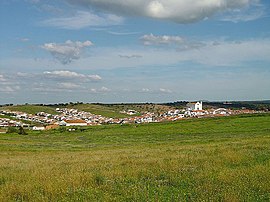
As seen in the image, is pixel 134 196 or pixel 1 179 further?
pixel 1 179

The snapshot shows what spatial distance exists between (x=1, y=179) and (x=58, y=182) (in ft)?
12.1

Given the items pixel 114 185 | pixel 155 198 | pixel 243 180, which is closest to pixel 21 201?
pixel 114 185

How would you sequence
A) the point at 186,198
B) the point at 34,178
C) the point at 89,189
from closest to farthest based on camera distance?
the point at 186,198 → the point at 89,189 → the point at 34,178

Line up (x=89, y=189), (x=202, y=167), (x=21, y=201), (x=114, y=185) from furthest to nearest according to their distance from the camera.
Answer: (x=202, y=167), (x=114, y=185), (x=89, y=189), (x=21, y=201)

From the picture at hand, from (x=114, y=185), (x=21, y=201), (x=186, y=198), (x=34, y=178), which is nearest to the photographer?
(x=186, y=198)

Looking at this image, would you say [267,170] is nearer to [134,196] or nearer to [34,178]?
[134,196]

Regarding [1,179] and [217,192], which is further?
[1,179]

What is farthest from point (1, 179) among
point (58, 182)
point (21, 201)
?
point (21, 201)

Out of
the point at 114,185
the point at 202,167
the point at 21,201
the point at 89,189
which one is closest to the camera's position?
the point at 21,201

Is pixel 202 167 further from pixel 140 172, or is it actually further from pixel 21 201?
pixel 21 201

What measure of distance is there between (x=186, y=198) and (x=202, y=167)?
5.36m

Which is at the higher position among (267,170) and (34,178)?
(267,170)

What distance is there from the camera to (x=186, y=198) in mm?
8914

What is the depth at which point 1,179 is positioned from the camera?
13617 mm
